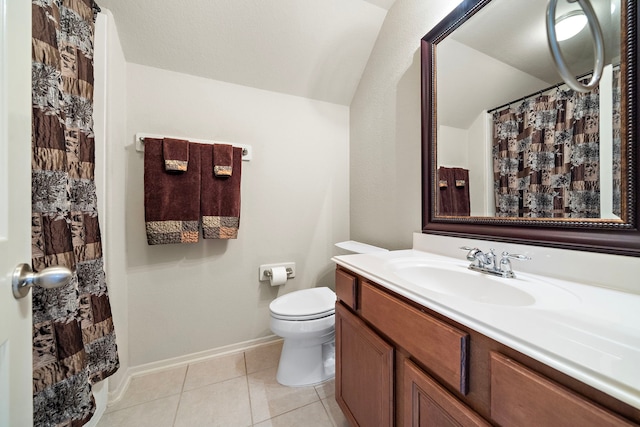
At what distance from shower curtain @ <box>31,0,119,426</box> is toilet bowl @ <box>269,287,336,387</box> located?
0.80 m

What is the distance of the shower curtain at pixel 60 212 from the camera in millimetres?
707

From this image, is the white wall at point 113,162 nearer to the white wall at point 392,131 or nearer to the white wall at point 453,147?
the white wall at point 392,131

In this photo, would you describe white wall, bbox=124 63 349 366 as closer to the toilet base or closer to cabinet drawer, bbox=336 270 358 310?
the toilet base

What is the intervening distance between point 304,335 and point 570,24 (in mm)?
1641

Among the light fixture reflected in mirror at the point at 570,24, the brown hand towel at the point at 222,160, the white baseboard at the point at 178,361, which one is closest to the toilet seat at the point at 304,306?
the white baseboard at the point at 178,361

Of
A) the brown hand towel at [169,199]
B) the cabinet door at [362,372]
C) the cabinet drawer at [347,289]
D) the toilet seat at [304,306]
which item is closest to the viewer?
the cabinet door at [362,372]

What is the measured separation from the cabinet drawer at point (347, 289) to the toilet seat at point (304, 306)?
1.08ft

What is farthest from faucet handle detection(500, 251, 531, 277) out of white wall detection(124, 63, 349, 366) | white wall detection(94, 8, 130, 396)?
white wall detection(94, 8, 130, 396)

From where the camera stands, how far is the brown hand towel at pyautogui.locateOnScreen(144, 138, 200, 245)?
4.50 feet

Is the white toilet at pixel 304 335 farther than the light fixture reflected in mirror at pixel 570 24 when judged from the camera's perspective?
Yes

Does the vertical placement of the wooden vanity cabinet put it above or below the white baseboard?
above

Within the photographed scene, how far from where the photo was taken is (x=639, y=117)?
1.94ft

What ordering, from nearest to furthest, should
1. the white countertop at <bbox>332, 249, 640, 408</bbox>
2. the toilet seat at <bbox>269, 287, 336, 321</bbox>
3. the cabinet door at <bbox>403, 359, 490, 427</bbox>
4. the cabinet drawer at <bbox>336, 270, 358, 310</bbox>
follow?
the white countertop at <bbox>332, 249, 640, 408</bbox>, the cabinet door at <bbox>403, 359, 490, 427</bbox>, the cabinet drawer at <bbox>336, 270, 358, 310</bbox>, the toilet seat at <bbox>269, 287, 336, 321</bbox>

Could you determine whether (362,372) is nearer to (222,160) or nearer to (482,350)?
(482,350)
